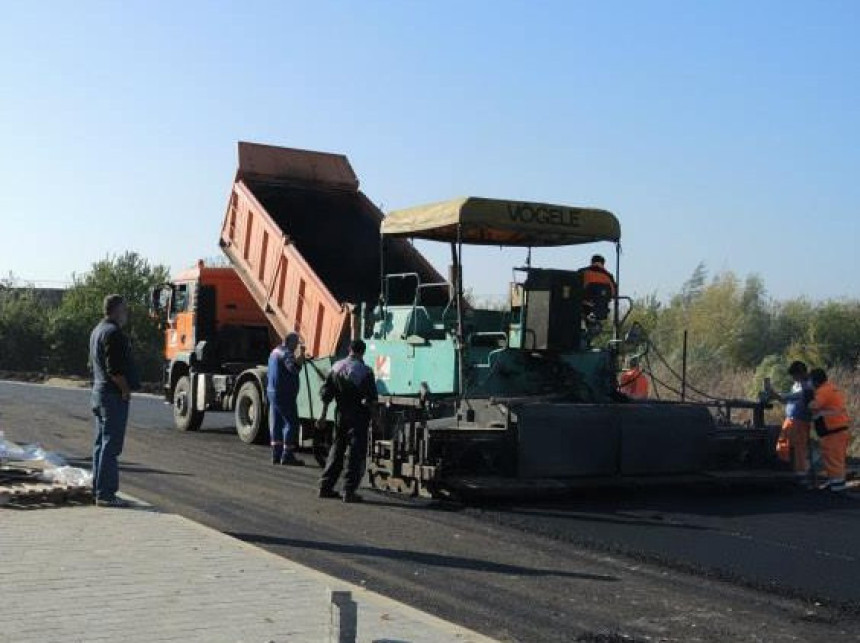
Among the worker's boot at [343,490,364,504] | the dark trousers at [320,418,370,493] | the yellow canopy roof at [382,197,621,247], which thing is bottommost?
the worker's boot at [343,490,364,504]

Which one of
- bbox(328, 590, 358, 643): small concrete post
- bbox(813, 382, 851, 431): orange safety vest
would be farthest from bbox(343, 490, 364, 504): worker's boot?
bbox(328, 590, 358, 643): small concrete post

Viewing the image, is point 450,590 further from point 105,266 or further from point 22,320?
point 22,320

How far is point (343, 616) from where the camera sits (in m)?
4.54

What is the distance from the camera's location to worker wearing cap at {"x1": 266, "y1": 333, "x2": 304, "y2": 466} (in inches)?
533

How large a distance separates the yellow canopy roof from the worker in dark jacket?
2.02 meters

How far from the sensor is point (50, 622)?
5238 millimetres

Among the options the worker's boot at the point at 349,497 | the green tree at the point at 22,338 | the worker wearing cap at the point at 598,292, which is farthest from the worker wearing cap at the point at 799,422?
the green tree at the point at 22,338

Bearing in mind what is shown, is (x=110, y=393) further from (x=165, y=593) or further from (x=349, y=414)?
(x=165, y=593)

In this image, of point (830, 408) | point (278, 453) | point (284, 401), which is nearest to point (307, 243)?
point (284, 401)

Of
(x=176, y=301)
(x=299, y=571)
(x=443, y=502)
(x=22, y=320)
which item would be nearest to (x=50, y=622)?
(x=299, y=571)

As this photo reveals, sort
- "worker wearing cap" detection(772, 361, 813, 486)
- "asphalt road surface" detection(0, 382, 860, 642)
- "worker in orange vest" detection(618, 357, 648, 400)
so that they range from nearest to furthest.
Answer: "asphalt road surface" detection(0, 382, 860, 642), "worker wearing cap" detection(772, 361, 813, 486), "worker in orange vest" detection(618, 357, 648, 400)

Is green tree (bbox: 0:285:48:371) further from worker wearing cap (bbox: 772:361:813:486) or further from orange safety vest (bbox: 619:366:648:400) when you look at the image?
worker wearing cap (bbox: 772:361:813:486)

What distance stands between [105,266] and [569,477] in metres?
39.0

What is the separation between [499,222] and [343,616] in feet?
24.2
